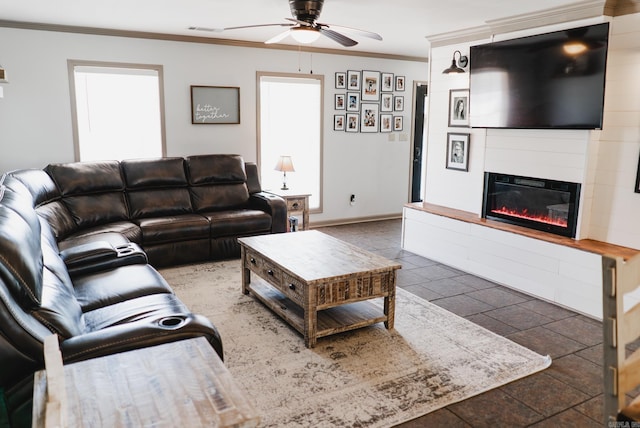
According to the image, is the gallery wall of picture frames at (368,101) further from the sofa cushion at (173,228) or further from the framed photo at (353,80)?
the sofa cushion at (173,228)

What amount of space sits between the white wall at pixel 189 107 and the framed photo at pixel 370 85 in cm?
9

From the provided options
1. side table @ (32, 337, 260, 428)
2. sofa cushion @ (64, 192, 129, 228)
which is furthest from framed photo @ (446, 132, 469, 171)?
side table @ (32, 337, 260, 428)

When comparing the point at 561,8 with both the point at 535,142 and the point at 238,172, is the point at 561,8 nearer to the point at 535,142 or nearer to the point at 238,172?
the point at 535,142

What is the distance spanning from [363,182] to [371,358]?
13.9ft

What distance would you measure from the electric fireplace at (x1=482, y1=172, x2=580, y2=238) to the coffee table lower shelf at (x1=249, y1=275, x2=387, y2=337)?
1731 millimetres

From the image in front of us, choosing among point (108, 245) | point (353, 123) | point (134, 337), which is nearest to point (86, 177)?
point (108, 245)

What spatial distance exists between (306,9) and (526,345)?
9.15 feet

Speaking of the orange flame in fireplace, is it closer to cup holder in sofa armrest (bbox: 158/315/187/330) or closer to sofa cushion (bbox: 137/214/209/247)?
sofa cushion (bbox: 137/214/209/247)

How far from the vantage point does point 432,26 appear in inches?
190

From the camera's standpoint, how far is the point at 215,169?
5504 mm

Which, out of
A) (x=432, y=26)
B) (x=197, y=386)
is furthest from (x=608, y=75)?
(x=197, y=386)

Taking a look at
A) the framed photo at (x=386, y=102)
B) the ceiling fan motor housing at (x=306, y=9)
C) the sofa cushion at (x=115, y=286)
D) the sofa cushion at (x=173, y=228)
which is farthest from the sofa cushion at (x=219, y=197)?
the framed photo at (x=386, y=102)

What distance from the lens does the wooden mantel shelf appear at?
3.69m

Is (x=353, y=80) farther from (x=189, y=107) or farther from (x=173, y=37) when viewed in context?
(x=173, y=37)
